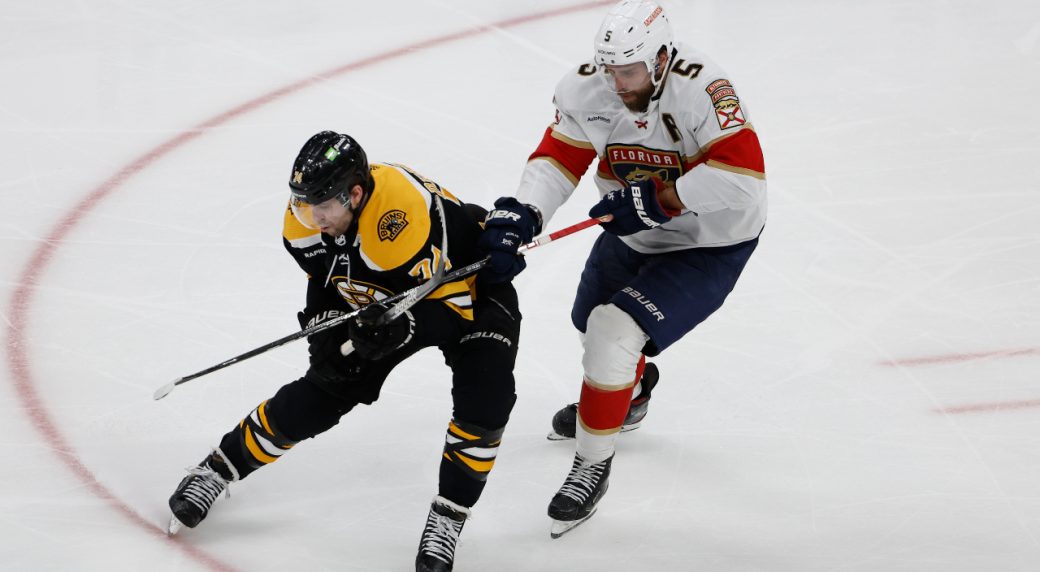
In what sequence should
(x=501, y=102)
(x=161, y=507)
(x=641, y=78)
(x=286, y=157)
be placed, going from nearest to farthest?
(x=641, y=78) < (x=161, y=507) < (x=286, y=157) < (x=501, y=102)

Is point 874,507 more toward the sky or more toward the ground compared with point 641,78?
more toward the ground

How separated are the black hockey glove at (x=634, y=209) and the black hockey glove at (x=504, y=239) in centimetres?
21

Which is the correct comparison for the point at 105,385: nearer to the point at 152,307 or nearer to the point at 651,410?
the point at 152,307

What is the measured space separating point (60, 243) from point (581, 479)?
2319 millimetres

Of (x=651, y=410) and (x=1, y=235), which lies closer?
(x=651, y=410)

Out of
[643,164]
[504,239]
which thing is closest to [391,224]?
[504,239]

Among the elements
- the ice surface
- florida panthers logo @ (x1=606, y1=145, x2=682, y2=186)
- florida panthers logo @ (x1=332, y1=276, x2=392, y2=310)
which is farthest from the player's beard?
the ice surface

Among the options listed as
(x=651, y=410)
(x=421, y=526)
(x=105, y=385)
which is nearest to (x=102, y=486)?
(x=105, y=385)

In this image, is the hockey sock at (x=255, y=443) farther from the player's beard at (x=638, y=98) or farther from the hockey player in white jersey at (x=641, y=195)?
the player's beard at (x=638, y=98)

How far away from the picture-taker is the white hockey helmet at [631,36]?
300 centimetres

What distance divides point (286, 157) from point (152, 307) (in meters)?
1.25

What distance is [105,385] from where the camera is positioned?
3.77 meters

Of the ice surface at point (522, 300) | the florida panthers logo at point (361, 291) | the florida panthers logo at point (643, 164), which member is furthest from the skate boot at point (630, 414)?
the florida panthers logo at point (361, 291)

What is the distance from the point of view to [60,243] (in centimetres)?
453
